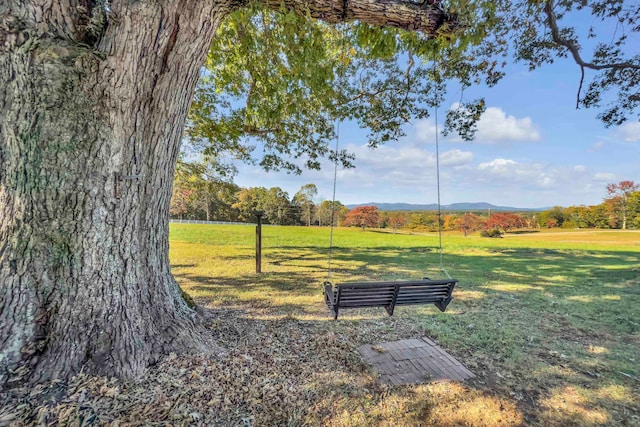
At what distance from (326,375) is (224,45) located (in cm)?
539

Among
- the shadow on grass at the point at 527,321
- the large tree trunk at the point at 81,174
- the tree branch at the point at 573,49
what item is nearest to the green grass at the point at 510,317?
the shadow on grass at the point at 527,321

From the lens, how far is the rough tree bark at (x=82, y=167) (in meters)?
1.82

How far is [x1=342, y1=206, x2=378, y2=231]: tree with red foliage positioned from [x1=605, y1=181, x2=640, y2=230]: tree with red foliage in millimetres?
11294

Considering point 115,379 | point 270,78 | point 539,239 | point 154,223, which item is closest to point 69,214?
point 154,223

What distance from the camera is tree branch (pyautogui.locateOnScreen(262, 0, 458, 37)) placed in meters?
2.41

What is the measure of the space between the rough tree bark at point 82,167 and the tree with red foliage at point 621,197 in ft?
59.3

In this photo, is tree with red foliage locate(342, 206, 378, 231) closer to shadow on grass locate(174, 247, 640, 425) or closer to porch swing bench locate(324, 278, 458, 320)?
shadow on grass locate(174, 247, 640, 425)

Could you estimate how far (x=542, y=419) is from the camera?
2.12m

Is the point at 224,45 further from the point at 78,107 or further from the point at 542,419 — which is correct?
the point at 542,419

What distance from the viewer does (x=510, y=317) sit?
4363 millimetres

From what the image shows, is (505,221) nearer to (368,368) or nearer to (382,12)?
(368,368)

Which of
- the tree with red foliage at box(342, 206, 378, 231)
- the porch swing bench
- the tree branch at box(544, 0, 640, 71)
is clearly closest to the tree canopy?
the tree branch at box(544, 0, 640, 71)

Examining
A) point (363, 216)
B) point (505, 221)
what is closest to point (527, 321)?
point (363, 216)

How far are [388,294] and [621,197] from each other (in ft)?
54.7
